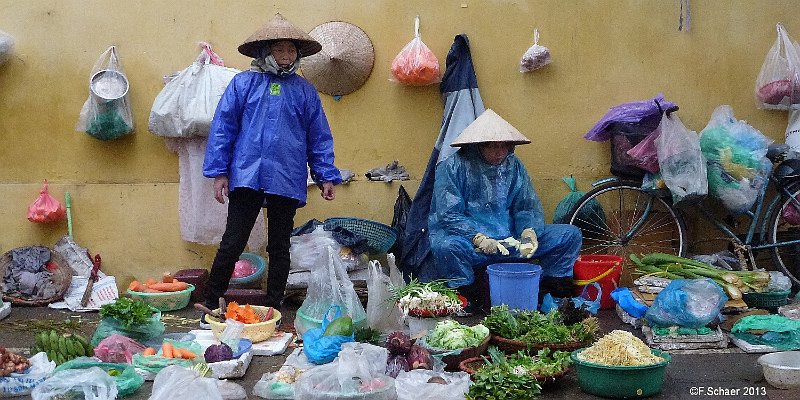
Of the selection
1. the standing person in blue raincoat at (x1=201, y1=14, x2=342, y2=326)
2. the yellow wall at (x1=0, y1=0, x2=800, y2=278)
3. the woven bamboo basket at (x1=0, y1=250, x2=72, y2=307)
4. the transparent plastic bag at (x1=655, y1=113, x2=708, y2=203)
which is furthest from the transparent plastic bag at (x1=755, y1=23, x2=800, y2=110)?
the woven bamboo basket at (x1=0, y1=250, x2=72, y2=307)

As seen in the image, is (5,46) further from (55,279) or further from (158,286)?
(158,286)

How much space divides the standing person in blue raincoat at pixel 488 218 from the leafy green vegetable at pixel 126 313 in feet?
7.26

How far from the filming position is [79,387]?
4547 mm

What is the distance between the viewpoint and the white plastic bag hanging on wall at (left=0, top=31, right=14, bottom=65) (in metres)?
7.52

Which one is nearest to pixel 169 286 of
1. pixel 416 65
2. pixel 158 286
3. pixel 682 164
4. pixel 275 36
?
pixel 158 286

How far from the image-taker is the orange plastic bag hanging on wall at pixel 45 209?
24.8 feet

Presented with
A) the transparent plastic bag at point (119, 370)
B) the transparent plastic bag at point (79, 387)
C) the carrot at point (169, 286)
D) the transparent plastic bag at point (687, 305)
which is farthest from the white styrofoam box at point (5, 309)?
the transparent plastic bag at point (687, 305)

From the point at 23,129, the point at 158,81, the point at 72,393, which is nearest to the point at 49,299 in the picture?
the point at 23,129

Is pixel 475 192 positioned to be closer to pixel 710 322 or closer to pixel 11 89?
pixel 710 322

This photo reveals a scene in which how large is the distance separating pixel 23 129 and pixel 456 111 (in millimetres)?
3847

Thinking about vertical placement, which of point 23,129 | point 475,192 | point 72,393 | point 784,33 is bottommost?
point 72,393

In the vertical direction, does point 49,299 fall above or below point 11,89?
below

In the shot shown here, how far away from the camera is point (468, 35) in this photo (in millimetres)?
7672

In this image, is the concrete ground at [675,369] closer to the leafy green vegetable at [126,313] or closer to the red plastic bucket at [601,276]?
the red plastic bucket at [601,276]
